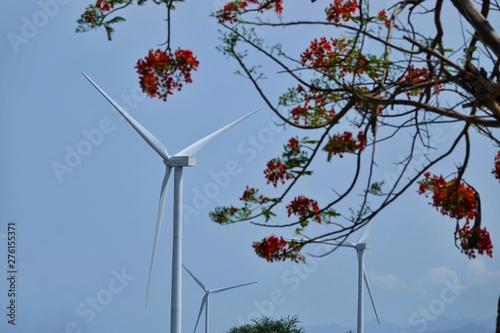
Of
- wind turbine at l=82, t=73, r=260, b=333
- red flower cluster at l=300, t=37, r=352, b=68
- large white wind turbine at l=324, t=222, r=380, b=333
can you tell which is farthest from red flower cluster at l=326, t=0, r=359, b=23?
large white wind turbine at l=324, t=222, r=380, b=333

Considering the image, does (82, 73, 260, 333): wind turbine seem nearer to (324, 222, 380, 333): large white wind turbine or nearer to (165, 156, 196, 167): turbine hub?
(165, 156, 196, 167): turbine hub

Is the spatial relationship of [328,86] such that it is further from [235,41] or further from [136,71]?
[136,71]

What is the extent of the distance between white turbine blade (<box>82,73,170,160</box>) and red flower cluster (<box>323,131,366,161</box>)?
1173 cm

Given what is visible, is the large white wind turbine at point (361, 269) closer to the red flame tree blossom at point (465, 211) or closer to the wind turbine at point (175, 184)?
the wind turbine at point (175, 184)

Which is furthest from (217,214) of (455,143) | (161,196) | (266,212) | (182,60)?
(161,196)

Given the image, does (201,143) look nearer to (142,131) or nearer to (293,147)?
(142,131)

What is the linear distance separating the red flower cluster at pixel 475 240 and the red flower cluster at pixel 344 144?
1173mm

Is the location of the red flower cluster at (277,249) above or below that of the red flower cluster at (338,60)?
below

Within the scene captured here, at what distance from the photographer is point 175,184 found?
18.8 meters

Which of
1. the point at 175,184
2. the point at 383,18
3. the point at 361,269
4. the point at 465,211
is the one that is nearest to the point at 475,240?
the point at 465,211

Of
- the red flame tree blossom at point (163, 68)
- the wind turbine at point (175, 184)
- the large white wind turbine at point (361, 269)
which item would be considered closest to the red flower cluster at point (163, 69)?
the red flame tree blossom at point (163, 68)

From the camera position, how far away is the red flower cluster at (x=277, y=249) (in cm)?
767

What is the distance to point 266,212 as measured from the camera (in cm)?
771

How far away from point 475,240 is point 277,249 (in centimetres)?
159
